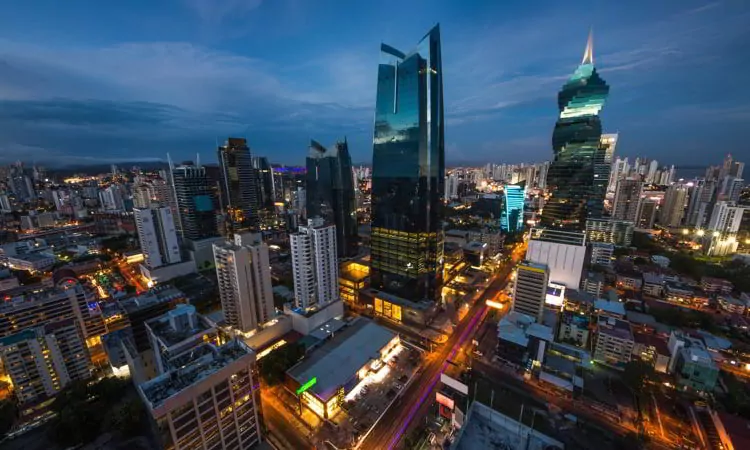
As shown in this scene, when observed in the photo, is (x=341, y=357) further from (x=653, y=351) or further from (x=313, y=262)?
(x=653, y=351)

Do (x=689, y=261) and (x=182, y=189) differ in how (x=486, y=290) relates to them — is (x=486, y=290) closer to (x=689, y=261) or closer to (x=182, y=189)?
(x=689, y=261)

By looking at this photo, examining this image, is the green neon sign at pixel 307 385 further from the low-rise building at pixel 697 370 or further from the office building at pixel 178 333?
the low-rise building at pixel 697 370

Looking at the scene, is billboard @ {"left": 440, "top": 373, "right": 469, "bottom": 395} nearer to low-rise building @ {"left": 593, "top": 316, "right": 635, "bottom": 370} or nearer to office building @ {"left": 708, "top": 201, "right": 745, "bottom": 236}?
low-rise building @ {"left": 593, "top": 316, "right": 635, "bottom": 370}

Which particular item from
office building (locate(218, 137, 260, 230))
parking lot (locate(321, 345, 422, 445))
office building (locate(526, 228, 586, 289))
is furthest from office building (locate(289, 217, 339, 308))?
office building (locate(218, 137, 260, 230))

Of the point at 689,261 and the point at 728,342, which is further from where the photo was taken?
the point at 689,261

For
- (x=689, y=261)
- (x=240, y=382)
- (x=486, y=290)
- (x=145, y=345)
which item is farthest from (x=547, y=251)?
(x=145, y=345)

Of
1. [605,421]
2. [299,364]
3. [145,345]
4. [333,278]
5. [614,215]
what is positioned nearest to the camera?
[605,421]

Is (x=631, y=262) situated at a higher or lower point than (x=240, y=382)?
lower
